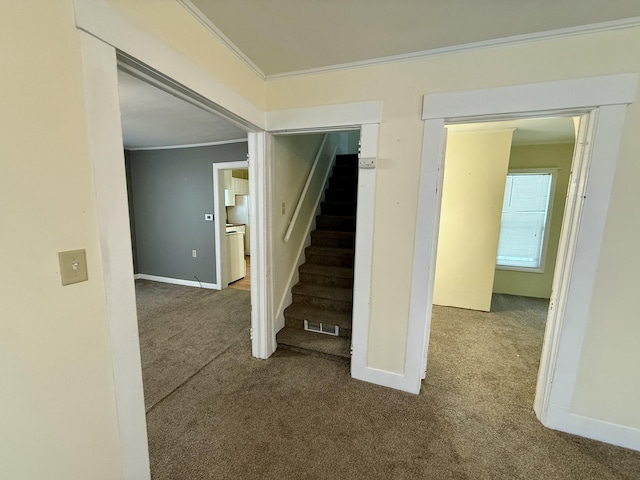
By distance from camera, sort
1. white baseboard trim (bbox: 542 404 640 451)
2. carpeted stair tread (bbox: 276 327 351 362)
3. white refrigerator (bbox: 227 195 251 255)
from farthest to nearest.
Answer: white refrigerator (bbox: 227 195 251 255), carpeted stair tread (bbox: 276 327 351 362), white baseboard trim (bbox: 542 404 640 451)

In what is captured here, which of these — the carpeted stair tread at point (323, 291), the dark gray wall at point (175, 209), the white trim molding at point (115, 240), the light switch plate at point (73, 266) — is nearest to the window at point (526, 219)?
the carpeted stair tread at point (323, 291)

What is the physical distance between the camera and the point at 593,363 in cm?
152

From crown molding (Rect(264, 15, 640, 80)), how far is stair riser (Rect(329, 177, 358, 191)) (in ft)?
6.40

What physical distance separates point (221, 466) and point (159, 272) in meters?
4.00

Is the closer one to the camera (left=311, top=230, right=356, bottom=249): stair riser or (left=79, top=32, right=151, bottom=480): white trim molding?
(left=79, top=32, right=151, bottom=480): white trim molding

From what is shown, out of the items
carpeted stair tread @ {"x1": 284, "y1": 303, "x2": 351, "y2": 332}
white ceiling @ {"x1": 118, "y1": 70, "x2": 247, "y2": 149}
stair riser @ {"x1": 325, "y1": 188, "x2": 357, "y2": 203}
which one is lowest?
carpeted stair tread @ {"x1": 284, "y1": 303, "x2": 351, "y2": 332}

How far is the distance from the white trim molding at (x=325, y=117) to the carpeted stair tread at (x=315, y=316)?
171 centimetres

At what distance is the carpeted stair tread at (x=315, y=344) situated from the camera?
7.51ft

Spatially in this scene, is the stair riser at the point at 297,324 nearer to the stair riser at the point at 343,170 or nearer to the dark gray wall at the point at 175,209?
the dark gray wall at the point at 175,209

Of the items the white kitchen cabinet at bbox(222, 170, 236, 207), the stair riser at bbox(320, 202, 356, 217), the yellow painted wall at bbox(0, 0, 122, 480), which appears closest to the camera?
the yellow painted wall at bbox(0, 0, 122, 480)

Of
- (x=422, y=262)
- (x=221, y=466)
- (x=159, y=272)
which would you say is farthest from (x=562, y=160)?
(x=159, y=272)

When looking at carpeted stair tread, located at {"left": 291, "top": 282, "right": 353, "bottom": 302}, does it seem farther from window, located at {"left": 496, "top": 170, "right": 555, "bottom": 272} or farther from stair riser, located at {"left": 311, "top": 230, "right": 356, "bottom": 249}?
window, located at {"left": 496, "top": 170, "right": 555, "bottom": 272}

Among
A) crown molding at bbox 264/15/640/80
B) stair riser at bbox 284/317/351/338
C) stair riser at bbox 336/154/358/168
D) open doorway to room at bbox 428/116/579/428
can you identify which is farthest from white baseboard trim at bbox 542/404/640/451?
stair riser at bbox 336/154/358/168

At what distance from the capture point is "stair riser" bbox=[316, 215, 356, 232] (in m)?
3.15
